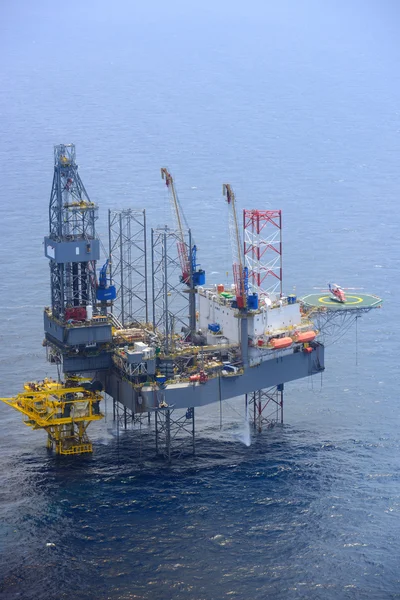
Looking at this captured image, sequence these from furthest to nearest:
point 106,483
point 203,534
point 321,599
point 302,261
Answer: point 302,261 → point 106,483 → point 203,534 → point 321,599

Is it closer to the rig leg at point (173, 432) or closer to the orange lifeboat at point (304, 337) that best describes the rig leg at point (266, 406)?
the orange lifeboat at point (304, 337)

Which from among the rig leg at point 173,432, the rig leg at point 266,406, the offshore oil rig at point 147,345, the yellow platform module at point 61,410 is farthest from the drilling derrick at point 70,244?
the rig leg at point 266,406

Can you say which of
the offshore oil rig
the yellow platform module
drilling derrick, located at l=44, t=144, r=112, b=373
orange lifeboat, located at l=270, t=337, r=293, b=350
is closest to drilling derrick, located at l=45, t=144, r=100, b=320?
drilling derrick, located at l=44, t=144, r=112, b=373

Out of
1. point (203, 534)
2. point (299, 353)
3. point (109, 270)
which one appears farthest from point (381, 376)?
point (203, 534)

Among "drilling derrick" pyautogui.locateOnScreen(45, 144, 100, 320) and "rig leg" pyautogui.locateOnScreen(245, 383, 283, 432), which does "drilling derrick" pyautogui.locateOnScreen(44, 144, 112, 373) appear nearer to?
"drilling derrick" pyautogui.locateOnScreen(45, 144, 100, 320)

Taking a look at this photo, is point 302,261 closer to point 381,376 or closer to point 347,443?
point 381,376

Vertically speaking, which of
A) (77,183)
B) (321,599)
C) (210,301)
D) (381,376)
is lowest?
(321,599)
